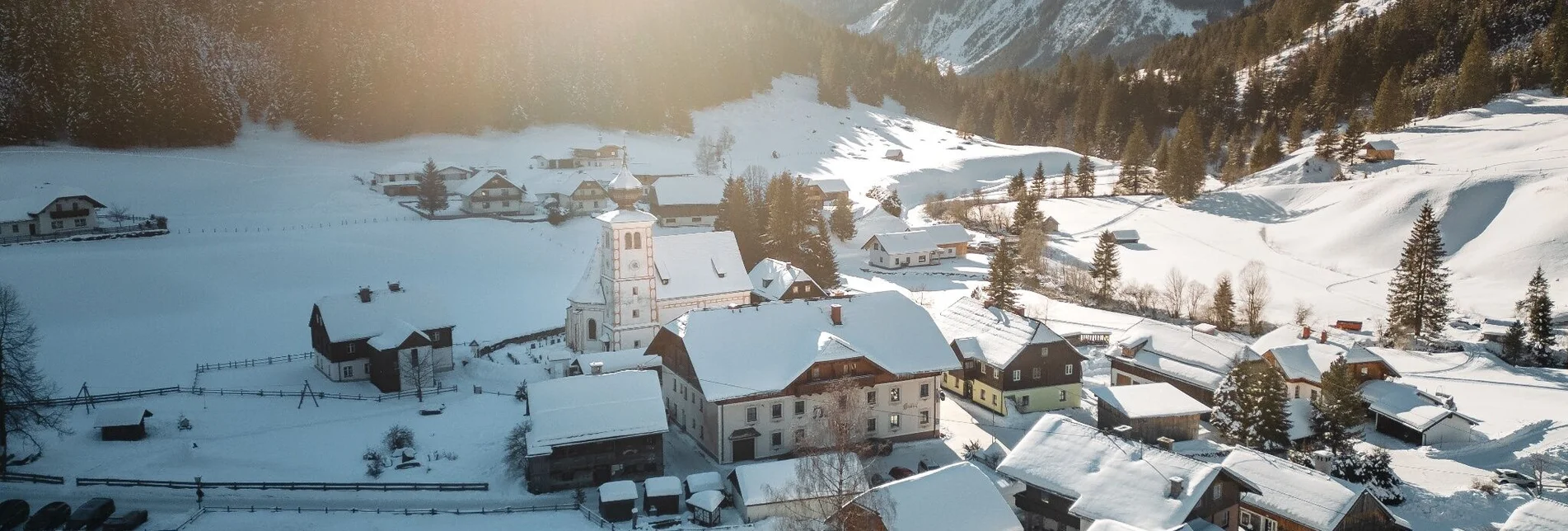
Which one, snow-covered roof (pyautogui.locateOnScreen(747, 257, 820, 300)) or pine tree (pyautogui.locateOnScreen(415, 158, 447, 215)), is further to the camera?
pine tree (pyautogui.locateOnScreen(415, 158, 447, 215))

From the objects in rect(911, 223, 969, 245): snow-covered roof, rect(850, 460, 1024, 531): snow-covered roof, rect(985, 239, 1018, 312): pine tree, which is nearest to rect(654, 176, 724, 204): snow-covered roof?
rect(911, 223, 969, 245): snow-covered roof

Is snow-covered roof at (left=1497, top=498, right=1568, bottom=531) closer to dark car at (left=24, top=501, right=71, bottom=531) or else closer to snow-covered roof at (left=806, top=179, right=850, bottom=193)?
dark car at (left=24, top=501, right=71, bottom=531)

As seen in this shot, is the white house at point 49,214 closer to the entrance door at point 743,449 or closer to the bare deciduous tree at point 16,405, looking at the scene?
the bare deciduous tree at point 16,405

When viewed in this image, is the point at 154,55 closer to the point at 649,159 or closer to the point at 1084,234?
the point at 649,159

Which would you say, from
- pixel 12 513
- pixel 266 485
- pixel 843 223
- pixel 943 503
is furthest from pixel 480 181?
pixel 943 503

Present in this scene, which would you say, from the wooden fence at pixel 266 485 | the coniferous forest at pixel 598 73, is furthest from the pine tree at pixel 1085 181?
the wooden fence at pixel 266 485
